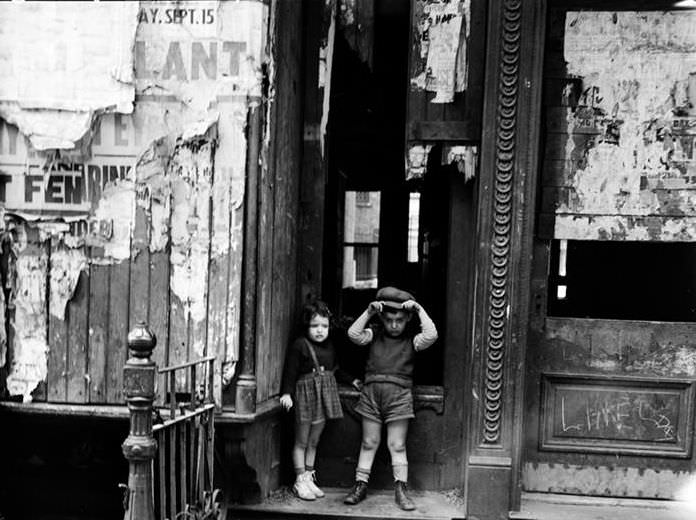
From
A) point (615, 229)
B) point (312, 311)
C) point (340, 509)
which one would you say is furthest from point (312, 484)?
point (615, 229)

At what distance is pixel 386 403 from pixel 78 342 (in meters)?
2.06

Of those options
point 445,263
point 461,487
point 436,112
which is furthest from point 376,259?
point 461,487

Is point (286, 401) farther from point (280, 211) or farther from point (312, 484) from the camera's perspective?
point (280, 211)

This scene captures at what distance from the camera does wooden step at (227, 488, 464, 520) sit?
458 centimetres

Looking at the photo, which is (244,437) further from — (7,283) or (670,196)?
(670,196)

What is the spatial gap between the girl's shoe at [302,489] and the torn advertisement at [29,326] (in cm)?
182

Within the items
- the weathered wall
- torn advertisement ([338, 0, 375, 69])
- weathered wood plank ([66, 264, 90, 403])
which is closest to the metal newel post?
the weathered wall

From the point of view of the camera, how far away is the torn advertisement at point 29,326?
4.44 metres

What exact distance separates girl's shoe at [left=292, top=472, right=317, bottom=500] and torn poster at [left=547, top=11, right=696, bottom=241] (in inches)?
95.7

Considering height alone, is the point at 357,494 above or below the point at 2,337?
below

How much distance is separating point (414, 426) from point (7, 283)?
2902 millimetres

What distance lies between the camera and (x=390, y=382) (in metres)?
4.82

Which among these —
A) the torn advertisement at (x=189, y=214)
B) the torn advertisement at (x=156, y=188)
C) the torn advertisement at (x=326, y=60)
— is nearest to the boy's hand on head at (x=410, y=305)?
the torn advertisement at (x=326, y=60)

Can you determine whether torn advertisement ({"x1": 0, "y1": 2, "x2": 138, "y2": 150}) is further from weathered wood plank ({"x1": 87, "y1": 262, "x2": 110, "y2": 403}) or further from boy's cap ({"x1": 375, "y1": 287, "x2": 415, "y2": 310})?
boy's cap ({"x1": 375, "y1": 287, "x2": 415, "y2": 310})
